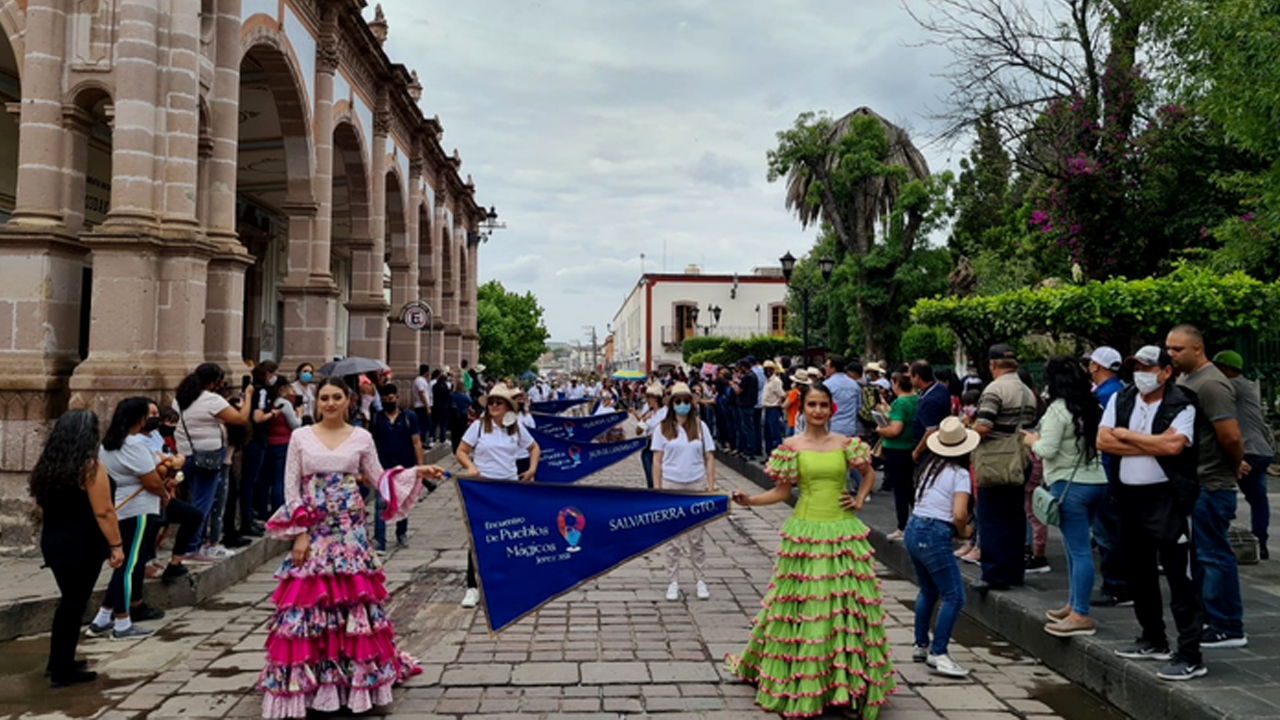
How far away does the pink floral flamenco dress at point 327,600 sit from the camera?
4.77 meters

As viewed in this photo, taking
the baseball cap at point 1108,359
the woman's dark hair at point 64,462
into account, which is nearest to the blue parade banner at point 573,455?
the woman's dark hair at point 64,462

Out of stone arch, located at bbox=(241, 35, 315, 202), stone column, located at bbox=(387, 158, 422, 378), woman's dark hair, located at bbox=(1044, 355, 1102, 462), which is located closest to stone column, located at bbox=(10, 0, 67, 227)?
stone arch, located at bbox=(241, 35, 315, 202)

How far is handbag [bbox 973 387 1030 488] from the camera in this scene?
6816 millimetres

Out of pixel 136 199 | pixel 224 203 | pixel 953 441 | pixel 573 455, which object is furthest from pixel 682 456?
pixel 224 203

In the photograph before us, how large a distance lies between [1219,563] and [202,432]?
7.82 metres

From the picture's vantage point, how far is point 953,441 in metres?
5.52

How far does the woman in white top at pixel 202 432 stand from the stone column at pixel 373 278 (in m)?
12.8

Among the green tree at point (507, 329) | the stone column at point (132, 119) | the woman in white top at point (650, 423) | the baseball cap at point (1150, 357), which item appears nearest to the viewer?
the baseball cap at point (1150, 357)

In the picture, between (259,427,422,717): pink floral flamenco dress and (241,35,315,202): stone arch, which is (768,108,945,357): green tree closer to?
(241,35,315,202): stone arch

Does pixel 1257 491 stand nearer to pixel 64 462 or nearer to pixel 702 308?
pixel 64 462

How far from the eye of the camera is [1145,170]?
20.5 metres

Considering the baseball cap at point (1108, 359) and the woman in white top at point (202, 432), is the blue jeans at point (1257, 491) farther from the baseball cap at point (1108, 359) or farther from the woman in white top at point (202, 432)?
the woman in white top at point (202, 432)

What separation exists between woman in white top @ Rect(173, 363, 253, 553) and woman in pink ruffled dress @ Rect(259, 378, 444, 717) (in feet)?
10.9

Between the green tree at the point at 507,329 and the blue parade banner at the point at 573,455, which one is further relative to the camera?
the green tree at the point at 507,329
